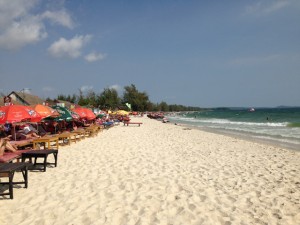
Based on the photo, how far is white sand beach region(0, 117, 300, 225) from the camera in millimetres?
4531

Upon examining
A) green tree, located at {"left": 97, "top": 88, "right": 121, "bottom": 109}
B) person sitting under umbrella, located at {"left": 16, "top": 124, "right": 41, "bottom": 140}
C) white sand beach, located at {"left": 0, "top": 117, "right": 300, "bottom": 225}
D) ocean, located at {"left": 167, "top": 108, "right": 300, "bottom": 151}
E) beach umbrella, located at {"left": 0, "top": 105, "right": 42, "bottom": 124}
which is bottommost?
ocean, located at {"left": 167, "top": 108, "right": 300, "bottom": 151}

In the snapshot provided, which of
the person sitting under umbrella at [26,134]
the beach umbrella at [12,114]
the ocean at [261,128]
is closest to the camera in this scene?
the beach umbrella at [12,114]

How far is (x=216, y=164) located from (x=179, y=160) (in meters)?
1.24

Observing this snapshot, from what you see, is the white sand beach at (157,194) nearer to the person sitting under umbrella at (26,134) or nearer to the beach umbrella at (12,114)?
the beach umbrella at (12,114)

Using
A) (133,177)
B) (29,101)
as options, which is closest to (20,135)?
(133,177)

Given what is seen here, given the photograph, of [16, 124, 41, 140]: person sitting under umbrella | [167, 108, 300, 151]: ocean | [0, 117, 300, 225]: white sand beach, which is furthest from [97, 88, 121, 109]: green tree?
[0, 117, 300, 225]: white sand beach

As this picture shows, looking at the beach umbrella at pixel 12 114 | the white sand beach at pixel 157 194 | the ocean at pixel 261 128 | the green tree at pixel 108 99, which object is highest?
the green tree at pixel 108 99

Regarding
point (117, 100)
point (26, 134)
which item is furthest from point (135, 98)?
point (26, 134)

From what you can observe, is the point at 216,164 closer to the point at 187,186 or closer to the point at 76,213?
the point at 187,186

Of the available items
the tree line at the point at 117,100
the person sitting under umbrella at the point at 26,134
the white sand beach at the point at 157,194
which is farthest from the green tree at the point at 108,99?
the white sand beach at the point at 157,194

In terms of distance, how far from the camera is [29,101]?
35.6 metres

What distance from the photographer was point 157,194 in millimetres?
5637

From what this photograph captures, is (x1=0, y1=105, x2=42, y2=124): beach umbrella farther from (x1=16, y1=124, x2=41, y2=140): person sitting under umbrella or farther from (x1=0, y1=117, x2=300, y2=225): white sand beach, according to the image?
(x1=16, y1=124, x2=41, y2=140): person sitting under umbrella

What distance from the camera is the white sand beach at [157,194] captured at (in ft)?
14.9
